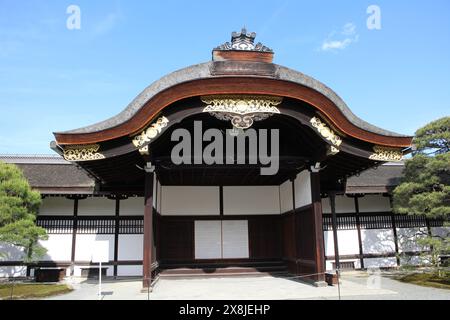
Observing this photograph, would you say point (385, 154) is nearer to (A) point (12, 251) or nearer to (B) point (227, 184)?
(B) point (227, 184)

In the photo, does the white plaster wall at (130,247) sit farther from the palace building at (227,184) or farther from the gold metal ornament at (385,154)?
the gold metal ornament at (385,154)

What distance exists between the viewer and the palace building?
402 inches

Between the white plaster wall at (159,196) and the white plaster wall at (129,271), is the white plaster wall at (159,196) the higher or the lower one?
the higher one

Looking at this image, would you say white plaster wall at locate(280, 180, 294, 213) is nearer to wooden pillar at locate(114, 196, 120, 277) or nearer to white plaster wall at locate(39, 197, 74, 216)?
wooden pillar at locate(114, 196, 120, 277)

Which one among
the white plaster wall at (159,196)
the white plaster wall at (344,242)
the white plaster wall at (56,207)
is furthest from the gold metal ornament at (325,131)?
the white plaster wall at (56,207)

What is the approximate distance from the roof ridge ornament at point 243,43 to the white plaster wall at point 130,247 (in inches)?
328

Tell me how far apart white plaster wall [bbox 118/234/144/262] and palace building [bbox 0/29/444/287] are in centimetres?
4

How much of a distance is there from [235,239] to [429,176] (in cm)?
722

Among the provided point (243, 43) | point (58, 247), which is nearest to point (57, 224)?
point (58, 247)

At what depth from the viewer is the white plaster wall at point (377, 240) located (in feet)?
53.6

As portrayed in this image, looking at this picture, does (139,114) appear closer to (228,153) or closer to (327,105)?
(228,153)

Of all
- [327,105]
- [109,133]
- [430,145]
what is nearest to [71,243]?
[109,133]

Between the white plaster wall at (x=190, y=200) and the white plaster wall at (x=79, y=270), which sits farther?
the white plaster wall at (x=190, y=200)

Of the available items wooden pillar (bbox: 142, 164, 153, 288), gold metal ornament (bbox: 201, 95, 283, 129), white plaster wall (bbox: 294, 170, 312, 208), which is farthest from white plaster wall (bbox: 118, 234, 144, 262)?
gold metal ornament (bbox: 201, 95, 283, 129)
